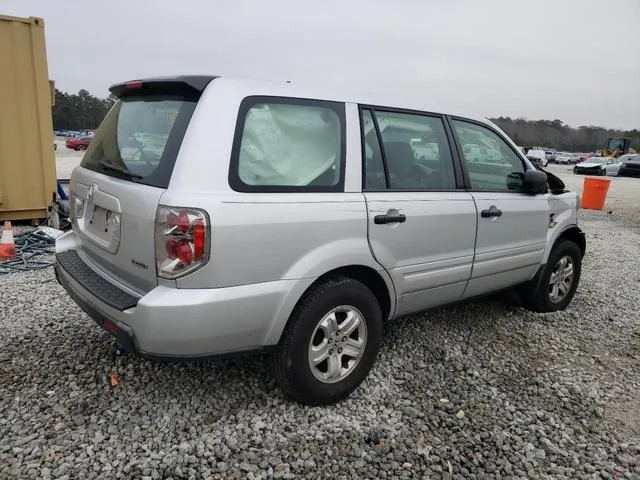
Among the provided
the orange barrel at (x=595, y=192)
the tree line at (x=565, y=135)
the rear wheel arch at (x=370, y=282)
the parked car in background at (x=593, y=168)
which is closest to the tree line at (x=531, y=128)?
the tree line at (x=565, y=135)

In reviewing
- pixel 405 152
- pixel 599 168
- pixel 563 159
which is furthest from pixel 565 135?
pixel 405 152

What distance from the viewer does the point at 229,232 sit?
2.24 m

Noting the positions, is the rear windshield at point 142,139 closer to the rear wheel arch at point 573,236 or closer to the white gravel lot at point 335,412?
the white gravel lot at point 335,412

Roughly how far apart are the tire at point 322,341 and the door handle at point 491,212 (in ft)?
3.77

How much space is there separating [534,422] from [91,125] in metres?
80.6

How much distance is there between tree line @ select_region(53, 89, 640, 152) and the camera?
69.6 meters

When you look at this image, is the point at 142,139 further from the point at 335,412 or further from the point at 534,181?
the point at 534,181

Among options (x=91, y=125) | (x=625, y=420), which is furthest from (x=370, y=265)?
(x=91, y=125)

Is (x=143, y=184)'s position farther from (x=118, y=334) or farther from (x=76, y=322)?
(x=76, y=322)

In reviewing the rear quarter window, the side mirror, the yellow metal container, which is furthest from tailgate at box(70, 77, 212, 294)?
the yellow metal container

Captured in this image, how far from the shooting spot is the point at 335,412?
111 inches

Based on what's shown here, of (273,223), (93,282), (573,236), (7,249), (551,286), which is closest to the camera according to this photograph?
(273,223)

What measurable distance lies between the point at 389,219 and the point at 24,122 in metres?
6.06

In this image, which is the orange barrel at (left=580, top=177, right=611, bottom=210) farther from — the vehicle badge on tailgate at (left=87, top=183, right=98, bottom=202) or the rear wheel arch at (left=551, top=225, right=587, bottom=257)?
the vehicle badge on tailgate at (left=87, top=183, right=98, bottom=202)
